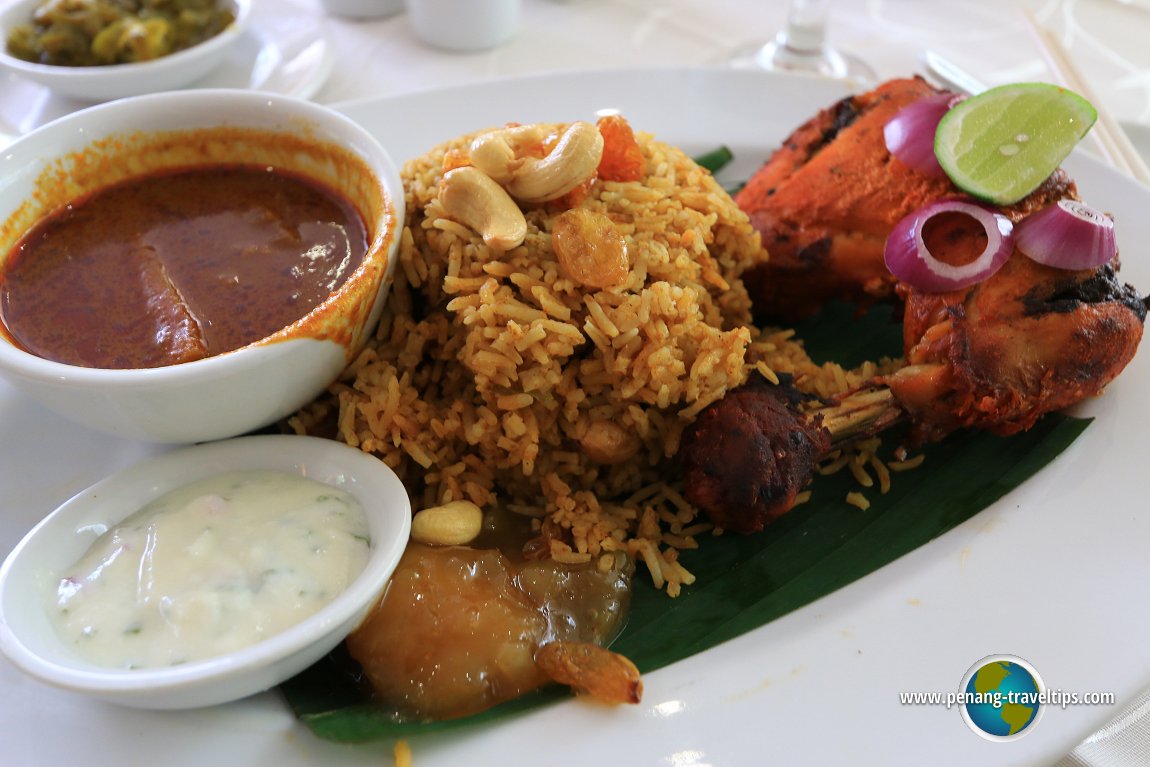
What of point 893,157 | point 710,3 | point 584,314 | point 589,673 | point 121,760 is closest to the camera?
point 121,760

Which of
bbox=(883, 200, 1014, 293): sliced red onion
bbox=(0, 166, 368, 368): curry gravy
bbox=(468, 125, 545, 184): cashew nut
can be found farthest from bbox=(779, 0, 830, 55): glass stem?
bbox=(0, 166, 368, 368): curry gravy

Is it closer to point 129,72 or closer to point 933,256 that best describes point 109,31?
point 129,72

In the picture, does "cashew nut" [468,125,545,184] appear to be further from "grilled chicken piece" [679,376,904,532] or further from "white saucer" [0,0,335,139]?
"white saucer" [0,0,335,139]

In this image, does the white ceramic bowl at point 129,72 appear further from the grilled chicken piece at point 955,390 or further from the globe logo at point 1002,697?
the globe logo at point 1002,697

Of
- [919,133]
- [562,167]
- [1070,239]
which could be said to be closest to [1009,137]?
[919,133]

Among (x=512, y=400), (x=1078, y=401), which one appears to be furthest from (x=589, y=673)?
(x=1078, y=401)

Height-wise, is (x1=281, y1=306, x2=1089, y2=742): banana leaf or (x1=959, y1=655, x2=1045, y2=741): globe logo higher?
(x1=959, y1=655, x2=1045, y2=741): globe logo

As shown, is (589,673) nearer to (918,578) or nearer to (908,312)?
(918,578)
